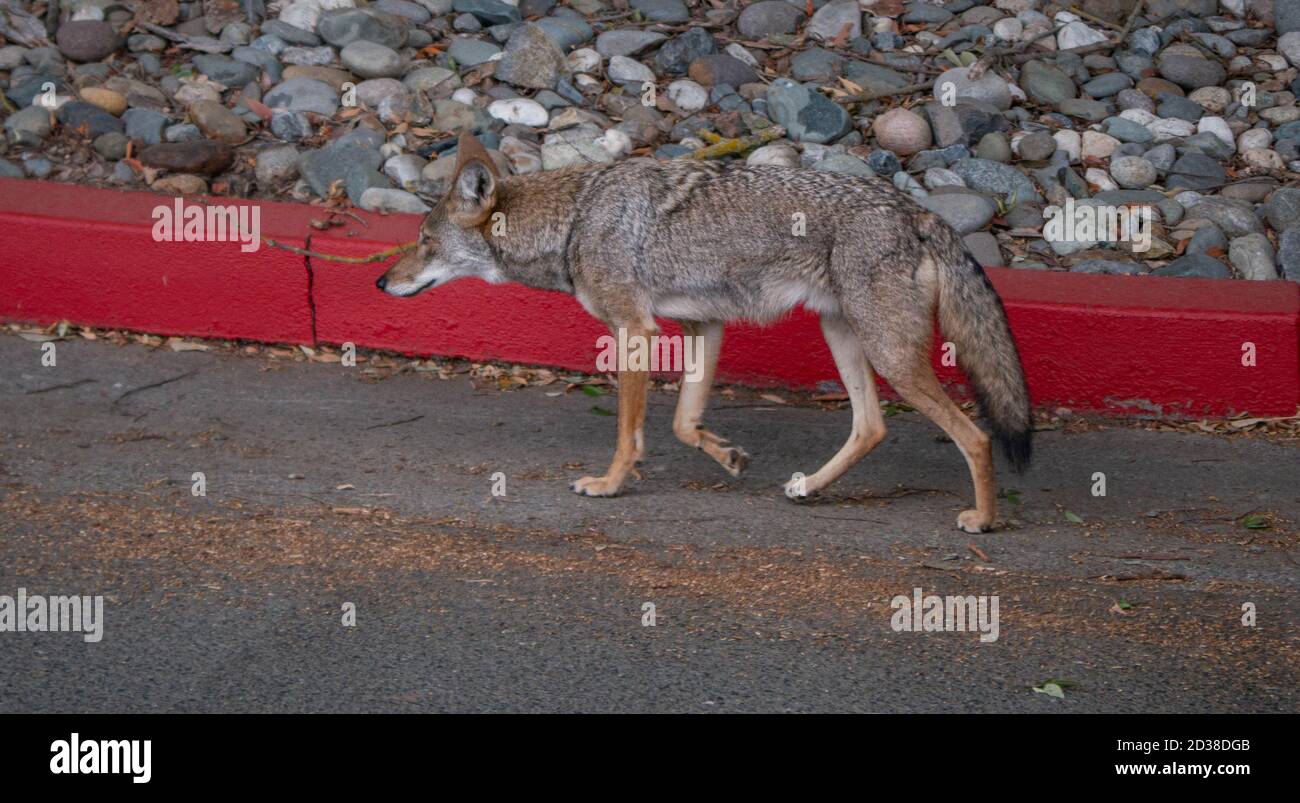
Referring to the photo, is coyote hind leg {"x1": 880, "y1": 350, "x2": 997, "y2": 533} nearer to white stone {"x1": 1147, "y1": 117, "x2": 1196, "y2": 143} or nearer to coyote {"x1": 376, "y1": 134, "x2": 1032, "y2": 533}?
Result: coyote {"x1": 376, "y1": 134, "x2": 1032, "y2": 533}

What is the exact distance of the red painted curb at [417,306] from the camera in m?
6.94

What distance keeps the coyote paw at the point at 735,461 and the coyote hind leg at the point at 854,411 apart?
8.5 inches

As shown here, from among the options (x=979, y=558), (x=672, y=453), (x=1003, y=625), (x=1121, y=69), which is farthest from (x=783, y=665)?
(x=1121, y=69)

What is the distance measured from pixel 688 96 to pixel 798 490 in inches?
142

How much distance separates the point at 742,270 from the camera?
19.5 feet

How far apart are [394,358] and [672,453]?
1797 millimetres

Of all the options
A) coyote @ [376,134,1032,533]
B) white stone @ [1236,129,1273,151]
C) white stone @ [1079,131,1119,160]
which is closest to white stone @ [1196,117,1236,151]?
white stone @ [1236,129,1273,151]

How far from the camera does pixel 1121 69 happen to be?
29.8ft

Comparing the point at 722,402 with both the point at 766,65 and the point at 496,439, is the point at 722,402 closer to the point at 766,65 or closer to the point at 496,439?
the point at 496,439

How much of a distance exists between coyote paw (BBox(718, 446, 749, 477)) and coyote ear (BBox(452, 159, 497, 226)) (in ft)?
4.96

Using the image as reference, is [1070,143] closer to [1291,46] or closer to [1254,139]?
[1254,139]

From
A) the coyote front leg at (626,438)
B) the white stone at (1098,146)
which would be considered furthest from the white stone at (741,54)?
the coyote front leg at (626,438)

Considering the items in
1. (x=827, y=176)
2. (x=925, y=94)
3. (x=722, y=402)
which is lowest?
(x=722, y=402)

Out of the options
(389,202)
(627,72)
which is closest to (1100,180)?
(627,72)
